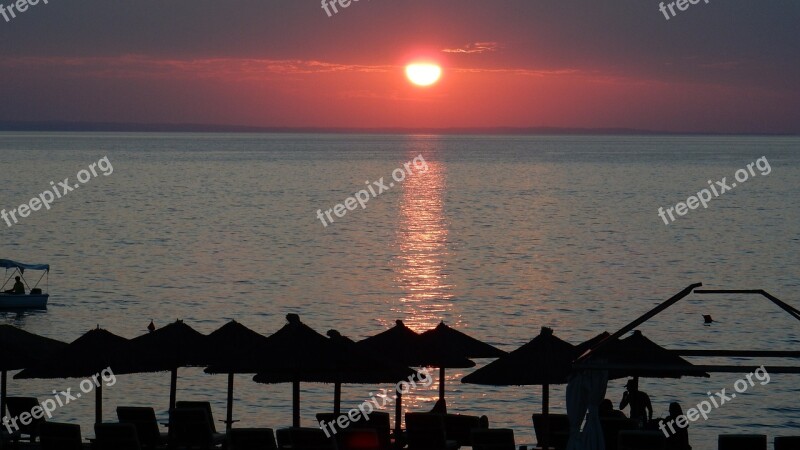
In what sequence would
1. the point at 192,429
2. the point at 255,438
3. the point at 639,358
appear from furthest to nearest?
the point at 192,429 < the point at 639,358 < the point at 255,438

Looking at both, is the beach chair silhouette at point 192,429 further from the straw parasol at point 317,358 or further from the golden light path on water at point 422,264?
the golden light path on water at point 422,264

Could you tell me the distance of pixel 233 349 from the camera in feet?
55.1

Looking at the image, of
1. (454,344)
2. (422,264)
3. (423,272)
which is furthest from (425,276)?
(454,344)

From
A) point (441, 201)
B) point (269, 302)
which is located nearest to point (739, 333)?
point (269, 302)

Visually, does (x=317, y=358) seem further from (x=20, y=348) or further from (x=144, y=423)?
(x=20, y=348)

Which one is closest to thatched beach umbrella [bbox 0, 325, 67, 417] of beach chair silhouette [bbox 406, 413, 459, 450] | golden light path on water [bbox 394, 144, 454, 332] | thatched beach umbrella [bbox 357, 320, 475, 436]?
thatched beach umbrella [bbox 357, 320, 475, 436]

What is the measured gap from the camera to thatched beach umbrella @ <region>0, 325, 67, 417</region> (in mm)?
17094

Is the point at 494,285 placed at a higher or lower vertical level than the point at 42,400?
higher

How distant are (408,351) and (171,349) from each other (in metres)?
3.60

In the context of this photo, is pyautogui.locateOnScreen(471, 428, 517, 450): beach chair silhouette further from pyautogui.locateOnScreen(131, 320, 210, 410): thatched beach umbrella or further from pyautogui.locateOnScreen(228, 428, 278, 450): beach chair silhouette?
pyautogui.locateOnScreen(131, 320, 210, 410): thatched beach umbrella

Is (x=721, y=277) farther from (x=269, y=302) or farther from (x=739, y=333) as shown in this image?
(x=269, y=302)

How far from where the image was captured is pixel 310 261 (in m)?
66.7

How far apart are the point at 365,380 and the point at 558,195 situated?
118 metres

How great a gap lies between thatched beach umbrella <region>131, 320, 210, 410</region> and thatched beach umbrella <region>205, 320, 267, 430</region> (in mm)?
207
